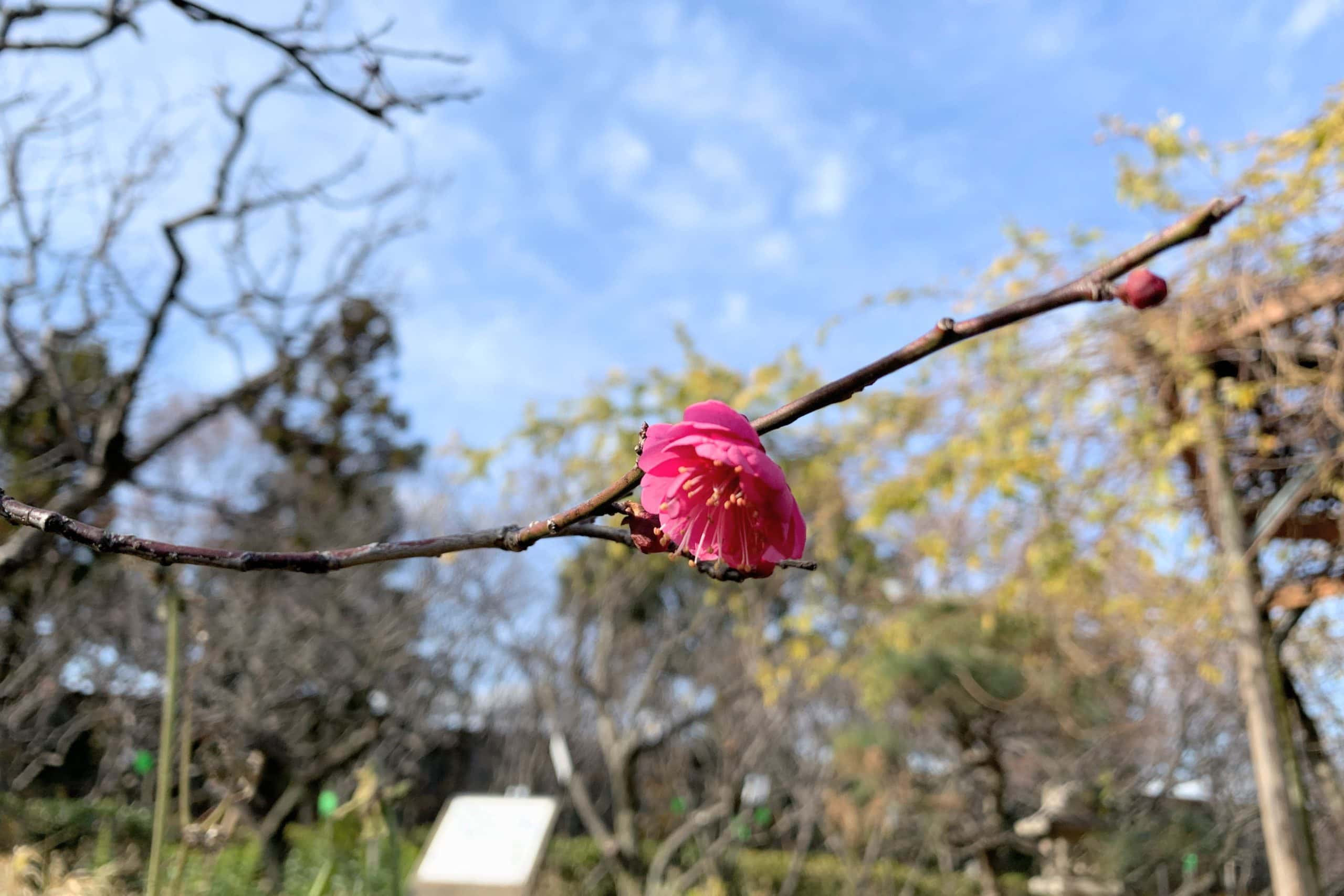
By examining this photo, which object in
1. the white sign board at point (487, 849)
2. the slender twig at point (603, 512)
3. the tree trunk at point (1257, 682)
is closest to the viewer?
the slender twig at point (603, 512)

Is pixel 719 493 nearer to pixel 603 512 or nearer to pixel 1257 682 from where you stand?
pixel 603 512

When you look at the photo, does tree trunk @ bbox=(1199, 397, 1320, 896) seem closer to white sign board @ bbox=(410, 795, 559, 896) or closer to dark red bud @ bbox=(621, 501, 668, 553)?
white sign board @ bbox=(410, 795, 559, 896)

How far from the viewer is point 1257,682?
2545mm

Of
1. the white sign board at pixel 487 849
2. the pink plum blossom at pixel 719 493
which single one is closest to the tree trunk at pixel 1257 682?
the white sign board at pixel 487 849

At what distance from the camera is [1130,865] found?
7.94m

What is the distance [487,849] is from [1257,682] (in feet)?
8.87

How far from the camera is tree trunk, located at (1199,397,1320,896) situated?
8.06 feet

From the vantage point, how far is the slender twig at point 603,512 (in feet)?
1.37

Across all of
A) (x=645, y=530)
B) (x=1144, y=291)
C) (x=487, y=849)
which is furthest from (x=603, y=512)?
(x=487, y=849)

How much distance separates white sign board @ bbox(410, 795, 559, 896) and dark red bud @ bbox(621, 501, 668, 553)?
3424 millimetres

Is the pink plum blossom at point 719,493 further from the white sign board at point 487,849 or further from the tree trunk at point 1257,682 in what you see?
the white sign board at point 487,849

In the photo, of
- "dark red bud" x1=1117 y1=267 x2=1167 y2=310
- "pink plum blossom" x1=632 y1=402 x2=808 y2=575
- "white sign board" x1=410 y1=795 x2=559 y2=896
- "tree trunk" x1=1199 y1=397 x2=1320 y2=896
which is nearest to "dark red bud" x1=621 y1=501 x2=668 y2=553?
"pink plum blossom" x1=632 y1=402 x2=808 y2=575

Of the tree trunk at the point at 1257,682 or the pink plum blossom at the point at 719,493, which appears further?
the tree trunk at the point at 1257,682

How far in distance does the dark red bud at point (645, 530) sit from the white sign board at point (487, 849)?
342 centimetres
